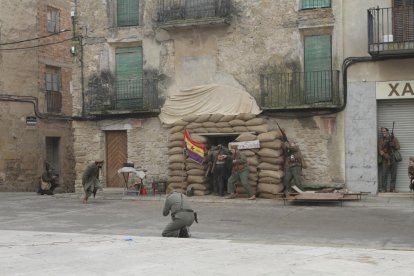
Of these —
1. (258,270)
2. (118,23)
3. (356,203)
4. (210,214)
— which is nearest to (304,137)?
(356,203)

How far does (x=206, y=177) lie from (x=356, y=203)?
513 centimetres

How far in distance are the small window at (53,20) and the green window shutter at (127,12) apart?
7.48 m

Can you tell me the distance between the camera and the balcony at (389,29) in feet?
55.6

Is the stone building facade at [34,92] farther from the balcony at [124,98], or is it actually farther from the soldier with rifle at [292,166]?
the soldier with rifle at [292,166]

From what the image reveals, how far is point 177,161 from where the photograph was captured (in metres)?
19.3

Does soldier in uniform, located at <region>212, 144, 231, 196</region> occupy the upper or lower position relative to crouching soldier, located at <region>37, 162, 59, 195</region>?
upper

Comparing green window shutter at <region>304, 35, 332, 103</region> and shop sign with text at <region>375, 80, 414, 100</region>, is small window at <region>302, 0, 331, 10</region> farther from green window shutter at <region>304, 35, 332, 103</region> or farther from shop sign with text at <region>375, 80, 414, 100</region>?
shop sign with text at <region>375, 80, 414, 100</region>

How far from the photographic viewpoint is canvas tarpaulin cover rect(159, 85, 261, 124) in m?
19.2

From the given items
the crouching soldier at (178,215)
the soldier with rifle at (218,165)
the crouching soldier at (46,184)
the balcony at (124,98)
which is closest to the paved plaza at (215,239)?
the crouching soldier at (178,215)

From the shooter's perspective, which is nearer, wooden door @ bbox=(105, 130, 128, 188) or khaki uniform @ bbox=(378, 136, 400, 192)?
khaki uniform @ bbox=(378, 136, 400, 192)

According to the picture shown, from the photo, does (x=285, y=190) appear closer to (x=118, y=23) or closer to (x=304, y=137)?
(x=304, y=137)

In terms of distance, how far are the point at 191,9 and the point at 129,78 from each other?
11.2ft

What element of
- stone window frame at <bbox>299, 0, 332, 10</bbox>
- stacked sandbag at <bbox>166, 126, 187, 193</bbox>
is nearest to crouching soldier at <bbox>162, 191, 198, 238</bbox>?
stacked sandbag at <bbox>166, 126, 187, 193</bbox>

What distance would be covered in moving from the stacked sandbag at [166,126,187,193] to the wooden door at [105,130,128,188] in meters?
2.38
